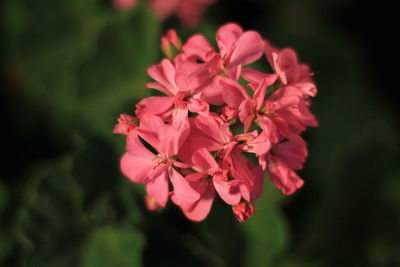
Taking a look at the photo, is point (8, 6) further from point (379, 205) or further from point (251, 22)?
point (379, 205)

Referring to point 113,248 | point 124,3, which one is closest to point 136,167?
point 113,248

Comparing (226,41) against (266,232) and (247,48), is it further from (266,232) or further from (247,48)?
(266,232)

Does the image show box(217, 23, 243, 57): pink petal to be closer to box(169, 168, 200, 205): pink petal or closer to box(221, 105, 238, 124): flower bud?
box(221, 105, 238, 124): flower bud

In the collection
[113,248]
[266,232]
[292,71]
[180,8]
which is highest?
[292,71]

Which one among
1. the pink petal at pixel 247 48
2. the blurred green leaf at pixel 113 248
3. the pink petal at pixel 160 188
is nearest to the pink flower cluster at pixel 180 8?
the blurred green leaf at pixel 113 248

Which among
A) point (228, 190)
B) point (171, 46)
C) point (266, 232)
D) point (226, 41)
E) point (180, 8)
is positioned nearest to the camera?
point (228, 190)
